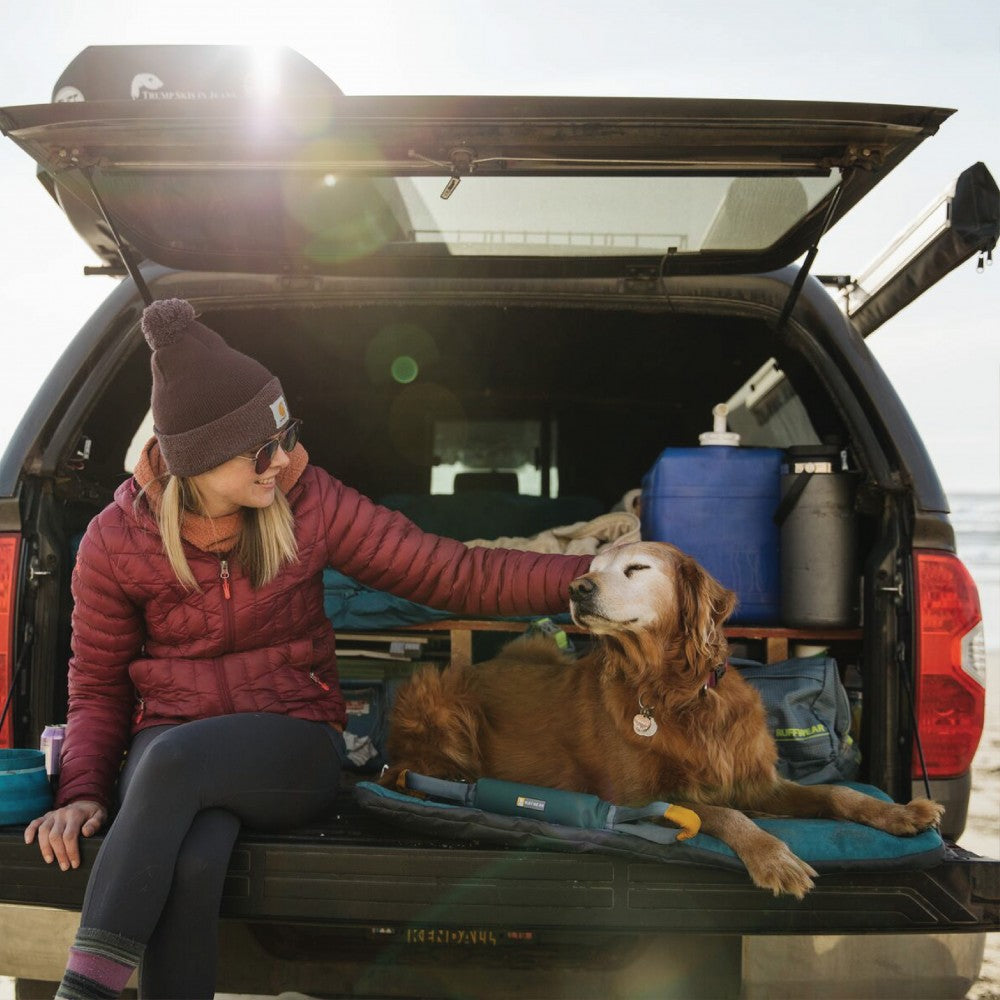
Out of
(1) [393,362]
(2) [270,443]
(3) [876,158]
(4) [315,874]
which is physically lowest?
(4) [315,874]

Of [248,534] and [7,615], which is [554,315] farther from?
[7,615]

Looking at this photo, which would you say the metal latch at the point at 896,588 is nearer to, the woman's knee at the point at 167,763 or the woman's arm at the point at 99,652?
the woman's knee at the point at 167,763

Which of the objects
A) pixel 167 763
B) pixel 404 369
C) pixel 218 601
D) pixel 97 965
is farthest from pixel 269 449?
pixel 404 369

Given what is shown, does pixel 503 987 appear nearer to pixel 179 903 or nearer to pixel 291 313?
pixel 179 903

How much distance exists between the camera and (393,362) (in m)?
5.36

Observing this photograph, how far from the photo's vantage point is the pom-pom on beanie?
2.41 meters

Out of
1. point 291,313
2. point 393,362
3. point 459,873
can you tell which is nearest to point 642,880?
point 459,873

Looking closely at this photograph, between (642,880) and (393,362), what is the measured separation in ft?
12.2

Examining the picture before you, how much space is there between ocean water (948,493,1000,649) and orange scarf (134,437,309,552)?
68.3ft

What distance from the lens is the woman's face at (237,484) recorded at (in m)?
2.54

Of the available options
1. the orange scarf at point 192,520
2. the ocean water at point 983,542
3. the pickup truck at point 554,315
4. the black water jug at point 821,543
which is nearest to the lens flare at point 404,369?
the pickup truck at point 554,315

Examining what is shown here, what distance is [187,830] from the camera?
218 centimetres

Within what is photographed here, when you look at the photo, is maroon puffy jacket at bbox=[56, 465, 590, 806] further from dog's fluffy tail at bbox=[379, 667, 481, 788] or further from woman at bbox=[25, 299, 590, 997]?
dog's fluffy tail at bbox=[379, 667, 481, 788]

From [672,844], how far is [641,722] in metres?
0.65
